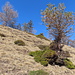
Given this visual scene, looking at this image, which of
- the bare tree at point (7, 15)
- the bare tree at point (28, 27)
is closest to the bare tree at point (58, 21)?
the bare tree at point (7, 15)

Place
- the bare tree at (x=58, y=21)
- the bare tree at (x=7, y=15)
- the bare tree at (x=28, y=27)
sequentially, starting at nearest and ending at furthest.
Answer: the bare tree at (x=58, y=21)
the bare tree at (x=7, y=15)
the bare tree at (x=28, y=27)

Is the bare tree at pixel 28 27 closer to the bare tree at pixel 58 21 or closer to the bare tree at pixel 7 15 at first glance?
the bare tree at pixel 7 15

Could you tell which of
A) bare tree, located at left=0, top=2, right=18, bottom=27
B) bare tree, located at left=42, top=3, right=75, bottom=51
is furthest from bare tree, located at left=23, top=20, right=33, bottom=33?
bare tree, located at left=42, top=3, right=75, bottom=51

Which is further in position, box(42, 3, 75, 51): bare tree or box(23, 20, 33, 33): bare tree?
box(23, 20, 33, 33): bare tree

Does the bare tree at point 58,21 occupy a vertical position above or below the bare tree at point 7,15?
below

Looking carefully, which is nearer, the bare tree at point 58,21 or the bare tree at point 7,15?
the bare tree at point 58,21

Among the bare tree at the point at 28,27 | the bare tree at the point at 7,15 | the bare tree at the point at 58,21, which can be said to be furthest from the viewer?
the bare tree at the point at 28,27

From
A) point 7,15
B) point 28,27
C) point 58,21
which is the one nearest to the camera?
point 58,21

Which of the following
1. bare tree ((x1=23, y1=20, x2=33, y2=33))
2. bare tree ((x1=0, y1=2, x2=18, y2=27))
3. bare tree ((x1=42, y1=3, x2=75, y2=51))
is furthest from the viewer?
bare tree ((x1=23, y1=20, x2=33, y2=33))

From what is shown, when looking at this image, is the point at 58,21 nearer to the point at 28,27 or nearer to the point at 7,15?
the point at 7,15

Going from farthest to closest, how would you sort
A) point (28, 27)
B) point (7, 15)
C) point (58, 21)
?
point (28, 27), point (7, 15), point (58, 21)

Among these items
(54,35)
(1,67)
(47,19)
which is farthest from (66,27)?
(1,67)

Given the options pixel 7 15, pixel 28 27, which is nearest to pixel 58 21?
pixel 7 15

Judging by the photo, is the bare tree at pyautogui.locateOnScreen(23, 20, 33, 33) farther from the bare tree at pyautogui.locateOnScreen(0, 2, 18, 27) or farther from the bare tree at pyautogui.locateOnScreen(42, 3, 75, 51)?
the bare tree at pyautogui.locateOnScreen(42, 3, 75, 51)
